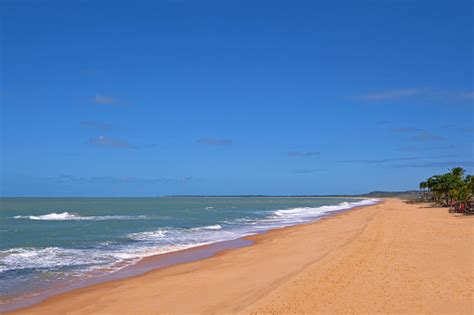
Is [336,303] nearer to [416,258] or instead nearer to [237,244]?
[416,258]

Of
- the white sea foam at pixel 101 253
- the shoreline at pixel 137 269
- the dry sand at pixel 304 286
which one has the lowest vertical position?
the shoreline at pixel 137 269

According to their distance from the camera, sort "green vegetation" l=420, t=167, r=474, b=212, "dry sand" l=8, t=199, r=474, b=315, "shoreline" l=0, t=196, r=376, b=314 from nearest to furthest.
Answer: "dry sand" l=8, t=199, r=474, b=315 < "shoreline" l=0, t=196, r=376, b=314 < "green vegetation" l=420, t=167, r=474, b=212

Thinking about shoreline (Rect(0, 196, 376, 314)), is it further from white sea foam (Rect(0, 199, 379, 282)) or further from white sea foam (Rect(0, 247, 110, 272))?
white sea foam (Rect(0, 247, 110, 272))

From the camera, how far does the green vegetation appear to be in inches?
1706

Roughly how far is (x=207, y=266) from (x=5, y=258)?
30.8 ft

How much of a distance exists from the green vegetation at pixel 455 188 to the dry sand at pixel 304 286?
94.0 ft

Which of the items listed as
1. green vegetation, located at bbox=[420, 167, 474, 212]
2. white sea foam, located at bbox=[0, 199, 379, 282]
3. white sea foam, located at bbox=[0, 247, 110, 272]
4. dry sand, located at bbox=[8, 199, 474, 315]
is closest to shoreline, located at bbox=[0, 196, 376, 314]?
dry sand, located at bbox=[8, 199, 474, 315]

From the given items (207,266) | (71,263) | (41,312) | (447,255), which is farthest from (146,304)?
(447,255)

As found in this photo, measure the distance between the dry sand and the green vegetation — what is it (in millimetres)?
28650

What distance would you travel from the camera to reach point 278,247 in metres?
21.6

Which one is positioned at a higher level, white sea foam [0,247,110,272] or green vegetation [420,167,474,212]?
green vegetation [420,167,474,212]

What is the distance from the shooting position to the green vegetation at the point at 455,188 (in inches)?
1706

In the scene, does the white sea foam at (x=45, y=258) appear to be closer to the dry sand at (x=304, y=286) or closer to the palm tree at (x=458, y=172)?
the dry sand at (x=304, y=286)

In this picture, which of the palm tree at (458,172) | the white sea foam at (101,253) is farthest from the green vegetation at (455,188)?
the white sea foam at (101,253)
